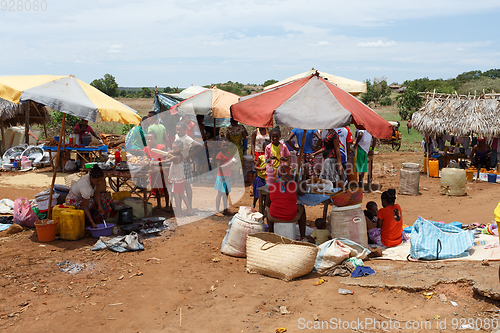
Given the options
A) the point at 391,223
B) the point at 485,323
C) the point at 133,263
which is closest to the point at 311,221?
the point at 391,223

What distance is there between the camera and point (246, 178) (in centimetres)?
1130

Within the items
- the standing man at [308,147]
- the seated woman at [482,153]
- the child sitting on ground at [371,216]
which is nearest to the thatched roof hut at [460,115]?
the seated woman at [482,153]

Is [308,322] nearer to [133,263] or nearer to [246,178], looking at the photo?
[133,263]

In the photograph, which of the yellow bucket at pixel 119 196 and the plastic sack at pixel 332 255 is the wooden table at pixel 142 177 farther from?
the plastic sack at pixel 332 255

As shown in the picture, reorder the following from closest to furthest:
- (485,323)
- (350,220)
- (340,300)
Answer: (485,323)
(340,300)
(350,220)

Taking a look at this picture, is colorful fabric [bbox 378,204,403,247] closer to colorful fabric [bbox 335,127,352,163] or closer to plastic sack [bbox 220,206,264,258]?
plastic sack [bbox 220,206,264,258]

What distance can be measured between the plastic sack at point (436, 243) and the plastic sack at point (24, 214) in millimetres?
6079

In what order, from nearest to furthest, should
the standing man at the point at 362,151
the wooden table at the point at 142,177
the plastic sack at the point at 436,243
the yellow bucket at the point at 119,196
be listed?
the plastic sack at the point at 436,243
the wooden table at the point at 142,177
the yellow bucket at the point at 119,196
the standing man at the point at 362,151

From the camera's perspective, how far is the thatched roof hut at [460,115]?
11.6 metres

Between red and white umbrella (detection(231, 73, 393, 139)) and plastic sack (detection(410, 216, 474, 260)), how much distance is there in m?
1.46

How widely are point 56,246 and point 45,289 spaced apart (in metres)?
1.46

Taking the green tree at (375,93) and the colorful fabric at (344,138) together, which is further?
the green tree at (375,93)

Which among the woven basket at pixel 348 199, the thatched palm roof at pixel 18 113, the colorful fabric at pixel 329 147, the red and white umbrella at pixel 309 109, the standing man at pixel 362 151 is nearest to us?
the red and white umbrella at pixel 309 109

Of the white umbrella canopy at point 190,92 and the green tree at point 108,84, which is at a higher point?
the green tree at point 108,84
